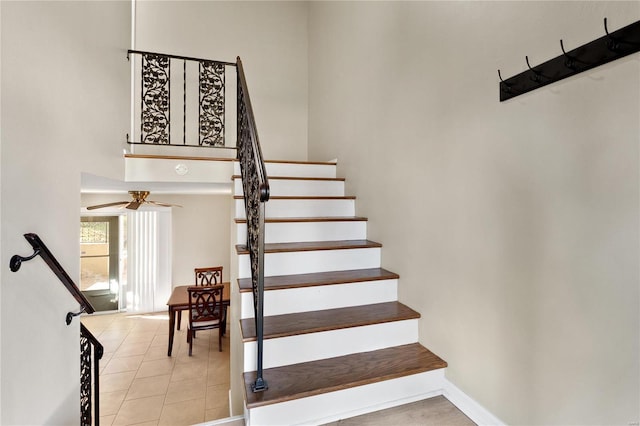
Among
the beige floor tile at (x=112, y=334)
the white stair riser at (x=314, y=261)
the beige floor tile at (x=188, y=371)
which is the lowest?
the beige floor tile at (x=188, y=371)

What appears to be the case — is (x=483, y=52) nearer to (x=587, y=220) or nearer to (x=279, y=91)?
(x=587, y=220)

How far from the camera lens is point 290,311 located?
2.01 meters

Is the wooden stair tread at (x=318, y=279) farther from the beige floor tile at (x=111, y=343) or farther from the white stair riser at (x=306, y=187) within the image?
the beige floor tile at (x=111, y=343)

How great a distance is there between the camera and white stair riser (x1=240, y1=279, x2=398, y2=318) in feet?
6.44

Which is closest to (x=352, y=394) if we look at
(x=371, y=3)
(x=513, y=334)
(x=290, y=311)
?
(x=290, y=311)

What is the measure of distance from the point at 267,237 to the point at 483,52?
6.10ft

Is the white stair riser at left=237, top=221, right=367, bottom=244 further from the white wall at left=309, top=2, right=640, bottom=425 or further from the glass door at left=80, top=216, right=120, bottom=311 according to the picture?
the glass door at left=80, top=216, right=120, bottom=311

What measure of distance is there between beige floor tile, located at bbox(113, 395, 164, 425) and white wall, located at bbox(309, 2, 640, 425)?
308 centimetres

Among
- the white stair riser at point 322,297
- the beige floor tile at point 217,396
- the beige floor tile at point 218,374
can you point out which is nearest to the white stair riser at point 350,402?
the white stair riser at point 322,297

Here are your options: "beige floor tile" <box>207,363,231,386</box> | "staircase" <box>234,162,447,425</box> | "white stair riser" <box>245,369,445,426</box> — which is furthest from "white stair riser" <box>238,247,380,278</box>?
"beige floor tile" <box>207,363,231,386</box>

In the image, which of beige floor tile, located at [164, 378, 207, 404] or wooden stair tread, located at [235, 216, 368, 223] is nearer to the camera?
wooden stair tread, located at [235, 216, 368, 223]

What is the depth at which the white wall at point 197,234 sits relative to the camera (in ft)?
21.0

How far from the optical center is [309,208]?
2875 mm

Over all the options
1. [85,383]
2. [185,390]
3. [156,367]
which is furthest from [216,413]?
[85,383]
